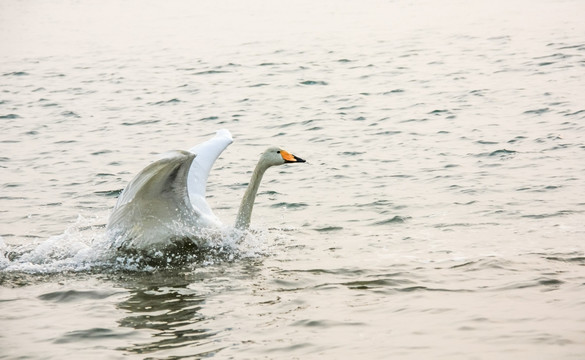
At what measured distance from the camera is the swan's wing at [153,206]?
8875 millimetres

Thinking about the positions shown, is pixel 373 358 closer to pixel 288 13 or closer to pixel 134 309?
pixel 134 309

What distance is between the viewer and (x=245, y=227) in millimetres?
10172

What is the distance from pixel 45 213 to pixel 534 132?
7.27m

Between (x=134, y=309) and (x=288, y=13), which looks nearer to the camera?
(x=134, y=309)

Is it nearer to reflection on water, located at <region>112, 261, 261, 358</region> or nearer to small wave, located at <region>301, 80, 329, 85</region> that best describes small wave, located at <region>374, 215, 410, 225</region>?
reflection on water, located at <region>112, 261, 261, 358</region>

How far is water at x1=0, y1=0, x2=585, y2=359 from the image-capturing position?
7.47 meters

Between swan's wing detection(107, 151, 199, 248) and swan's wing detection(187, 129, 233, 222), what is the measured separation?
66 cm

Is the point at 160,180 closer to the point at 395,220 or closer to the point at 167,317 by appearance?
the point at 167,317

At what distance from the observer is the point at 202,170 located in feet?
36.1

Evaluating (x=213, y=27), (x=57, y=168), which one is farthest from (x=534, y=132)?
(x=213, y=27)

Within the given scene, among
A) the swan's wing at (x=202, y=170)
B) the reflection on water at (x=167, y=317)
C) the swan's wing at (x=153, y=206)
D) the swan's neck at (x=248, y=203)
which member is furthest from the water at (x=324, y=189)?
the swan's wing at (x=202, y=170)

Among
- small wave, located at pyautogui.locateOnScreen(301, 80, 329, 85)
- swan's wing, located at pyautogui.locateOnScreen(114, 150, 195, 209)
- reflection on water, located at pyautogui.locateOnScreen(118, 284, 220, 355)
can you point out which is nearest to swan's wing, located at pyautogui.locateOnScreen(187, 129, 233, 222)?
swan's wing, located at pyautogui.locateOnScreen(114, 150, 195, 209)

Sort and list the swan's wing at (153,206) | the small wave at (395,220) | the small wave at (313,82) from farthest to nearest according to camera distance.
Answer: the small wave at (313,82) → the small wave at (395,220) → the swan's wing at (153,206)

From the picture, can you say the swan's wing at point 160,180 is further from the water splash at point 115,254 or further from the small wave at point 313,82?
the small wave at point 313,82
